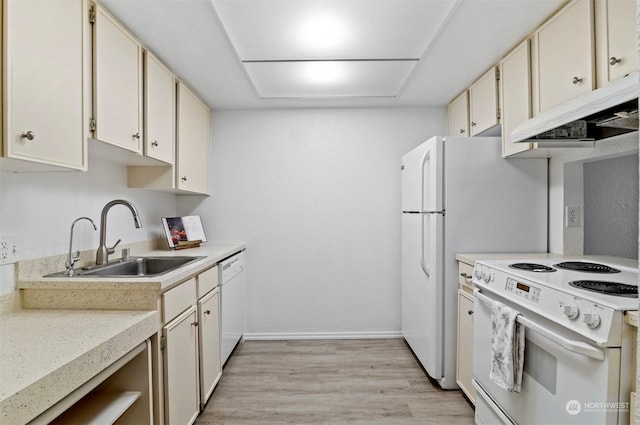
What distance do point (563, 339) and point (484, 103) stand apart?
1.86 metres

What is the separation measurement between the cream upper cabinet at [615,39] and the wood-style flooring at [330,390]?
1962mm

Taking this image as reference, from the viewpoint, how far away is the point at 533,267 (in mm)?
1809

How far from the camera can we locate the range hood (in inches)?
46.5

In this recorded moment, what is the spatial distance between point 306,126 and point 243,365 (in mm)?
2206

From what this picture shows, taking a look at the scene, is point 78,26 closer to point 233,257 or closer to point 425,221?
point 233,257

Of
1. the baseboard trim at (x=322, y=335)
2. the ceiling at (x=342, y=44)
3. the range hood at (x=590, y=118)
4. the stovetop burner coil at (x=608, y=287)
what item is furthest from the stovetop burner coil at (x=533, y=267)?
the baseboard trim at (x=322, y=335)

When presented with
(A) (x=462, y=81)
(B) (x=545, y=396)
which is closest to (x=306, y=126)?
(A) (x=462, y=81)

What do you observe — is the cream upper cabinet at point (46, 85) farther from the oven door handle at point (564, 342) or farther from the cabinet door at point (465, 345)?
the cabinet door at point (465, 345)

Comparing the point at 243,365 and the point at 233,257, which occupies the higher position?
the point at 233,257

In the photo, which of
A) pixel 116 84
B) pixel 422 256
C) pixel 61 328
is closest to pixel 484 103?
pixel 422 256

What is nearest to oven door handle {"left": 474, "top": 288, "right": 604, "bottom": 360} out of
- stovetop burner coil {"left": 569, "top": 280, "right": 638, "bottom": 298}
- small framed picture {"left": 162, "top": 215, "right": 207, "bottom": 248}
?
stovetop burner coil {"left": 569, "top": 280, "right": 638, "bottom": 298}

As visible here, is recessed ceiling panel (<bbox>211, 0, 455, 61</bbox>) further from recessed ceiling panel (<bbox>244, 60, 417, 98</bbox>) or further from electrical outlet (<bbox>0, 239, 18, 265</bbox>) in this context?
electrical outlet (<bbox>0, 239, 18, 265</bbox>)

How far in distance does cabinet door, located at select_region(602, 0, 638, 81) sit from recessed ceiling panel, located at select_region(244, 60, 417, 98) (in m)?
1.12

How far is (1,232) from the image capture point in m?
1.49
